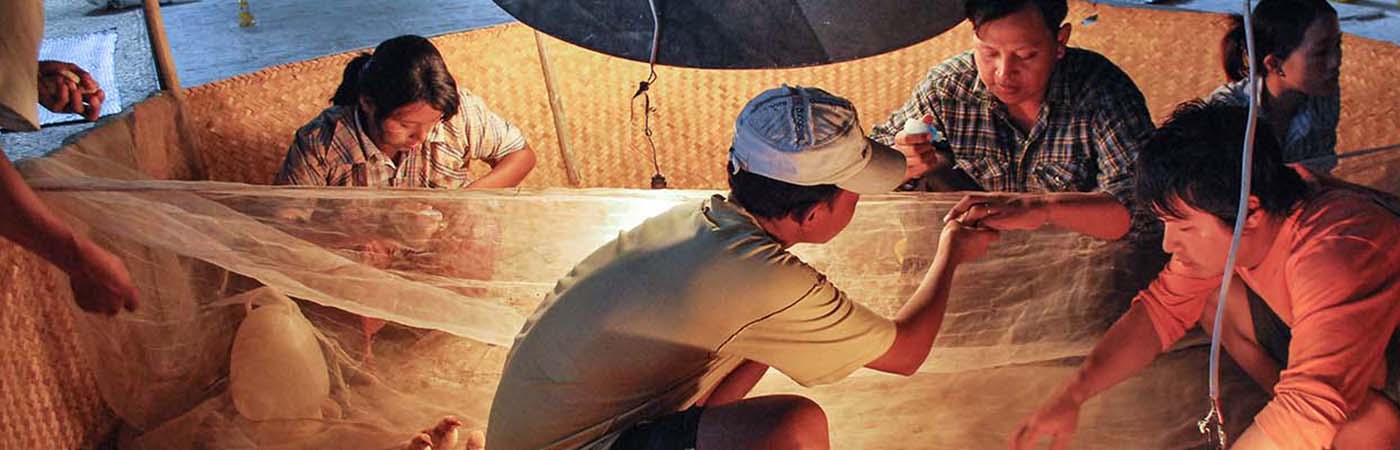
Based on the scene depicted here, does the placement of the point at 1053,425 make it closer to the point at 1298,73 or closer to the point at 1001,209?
the point at 1001,209

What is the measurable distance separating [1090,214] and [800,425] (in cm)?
50

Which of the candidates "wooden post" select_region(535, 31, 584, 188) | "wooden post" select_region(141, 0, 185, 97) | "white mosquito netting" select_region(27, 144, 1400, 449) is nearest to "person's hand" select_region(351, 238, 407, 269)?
"white mosquito netting" select_region(27, 144, 1400, 449)

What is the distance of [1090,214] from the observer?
5.38 ft

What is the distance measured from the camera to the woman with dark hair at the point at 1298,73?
2.16 meters

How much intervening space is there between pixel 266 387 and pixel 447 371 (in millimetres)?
306

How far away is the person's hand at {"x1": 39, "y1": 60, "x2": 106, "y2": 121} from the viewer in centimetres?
186

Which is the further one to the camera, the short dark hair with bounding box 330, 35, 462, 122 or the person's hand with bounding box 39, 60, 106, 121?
the short dark hair with bounding box 330, 35, 462, 122

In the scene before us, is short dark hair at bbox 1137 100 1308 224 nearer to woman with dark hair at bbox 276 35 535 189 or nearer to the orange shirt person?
the orange shirt person

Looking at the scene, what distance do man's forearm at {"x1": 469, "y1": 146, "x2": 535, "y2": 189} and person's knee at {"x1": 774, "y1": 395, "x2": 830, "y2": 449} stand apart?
1.17 meters

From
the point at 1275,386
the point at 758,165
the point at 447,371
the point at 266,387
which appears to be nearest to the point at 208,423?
the point at 266,387

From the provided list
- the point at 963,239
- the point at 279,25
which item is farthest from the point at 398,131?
the point at 279,25

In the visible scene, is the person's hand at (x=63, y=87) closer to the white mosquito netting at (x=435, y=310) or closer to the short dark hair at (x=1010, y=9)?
the white mosquito netting at (x=435, y=310)

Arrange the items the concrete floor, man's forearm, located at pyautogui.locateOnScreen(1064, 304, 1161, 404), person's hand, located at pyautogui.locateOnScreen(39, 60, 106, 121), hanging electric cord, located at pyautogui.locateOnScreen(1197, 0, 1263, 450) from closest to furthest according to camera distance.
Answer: hanging electric cord, located at pyautogui.locateOnScreen(1197, 0, 1263, 450), man's forearm, located at pyautogui.locateOnScreen(1064, 304, 1161, 404), person's hand, located at pyautogui.locateOnScreen(39, 60, 106, 121), the concrete floor

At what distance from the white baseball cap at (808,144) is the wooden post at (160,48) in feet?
4.43
